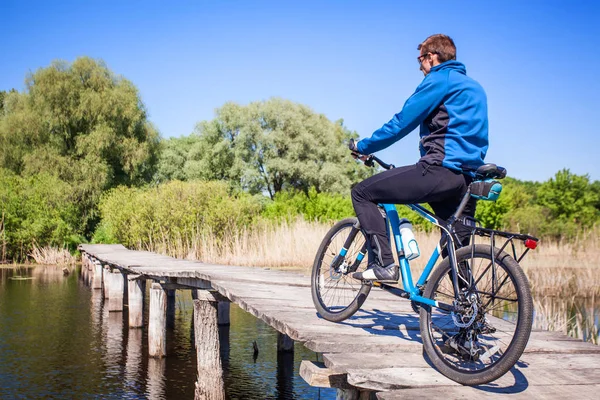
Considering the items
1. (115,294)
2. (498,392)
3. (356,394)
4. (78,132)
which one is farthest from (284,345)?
(78,132)

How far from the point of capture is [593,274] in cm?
1309

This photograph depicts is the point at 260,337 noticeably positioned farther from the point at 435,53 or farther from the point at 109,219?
the point at 109,219

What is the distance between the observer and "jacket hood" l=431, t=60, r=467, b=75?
13.3 feet

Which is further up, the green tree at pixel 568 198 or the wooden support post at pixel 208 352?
the green tree at pixel 568 198

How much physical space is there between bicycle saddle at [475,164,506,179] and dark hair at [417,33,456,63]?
2.59 feet

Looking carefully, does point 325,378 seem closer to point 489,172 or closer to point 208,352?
point 489,172

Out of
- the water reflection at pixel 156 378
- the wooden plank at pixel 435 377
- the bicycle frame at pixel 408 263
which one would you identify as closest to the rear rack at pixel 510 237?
the bicycle frame at pixel 408 263

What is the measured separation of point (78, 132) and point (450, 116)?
30717 mm

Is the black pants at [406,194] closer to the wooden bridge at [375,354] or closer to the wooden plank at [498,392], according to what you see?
the wooden bridge at [375,354]

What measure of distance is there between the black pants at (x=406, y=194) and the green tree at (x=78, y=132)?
27584 mm

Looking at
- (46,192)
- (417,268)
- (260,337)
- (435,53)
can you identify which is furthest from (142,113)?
(435,53)

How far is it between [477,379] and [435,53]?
76.1 inches

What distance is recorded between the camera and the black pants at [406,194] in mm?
3900

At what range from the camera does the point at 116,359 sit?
9727mm
